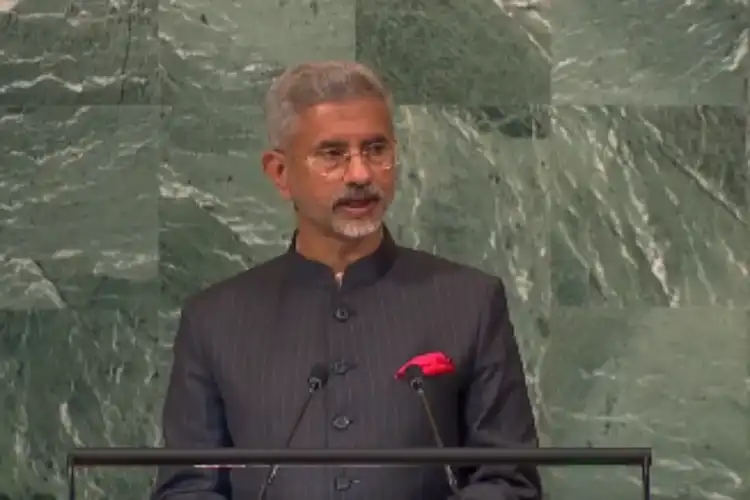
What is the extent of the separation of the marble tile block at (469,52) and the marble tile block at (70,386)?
0.70 metres

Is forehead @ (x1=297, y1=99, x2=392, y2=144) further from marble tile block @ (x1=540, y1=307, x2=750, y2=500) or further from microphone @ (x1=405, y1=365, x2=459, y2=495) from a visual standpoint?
marble tile block @ (x1=540, y1=307, x2=750, y2=500)

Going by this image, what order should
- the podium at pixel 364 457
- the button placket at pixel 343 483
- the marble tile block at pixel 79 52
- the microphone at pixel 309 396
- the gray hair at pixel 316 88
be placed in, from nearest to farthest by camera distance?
the podium at pixel 364 457, the microphone at pixel 309 396, the button placket at pixel 343 483, the gray hair at pixel 316 88, the marble tile block at pixel 79 52

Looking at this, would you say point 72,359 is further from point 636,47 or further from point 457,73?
point 636,47

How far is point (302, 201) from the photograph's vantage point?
5.30ft

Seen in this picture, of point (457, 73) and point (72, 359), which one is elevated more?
point (457, 73)

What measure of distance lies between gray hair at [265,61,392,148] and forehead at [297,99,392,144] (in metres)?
0.01

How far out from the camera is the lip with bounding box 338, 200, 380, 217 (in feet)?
5.11

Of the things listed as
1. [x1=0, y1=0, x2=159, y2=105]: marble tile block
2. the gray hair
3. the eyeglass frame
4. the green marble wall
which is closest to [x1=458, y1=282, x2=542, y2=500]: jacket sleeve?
the eyeglass frame

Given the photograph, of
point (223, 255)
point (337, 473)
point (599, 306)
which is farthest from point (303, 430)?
point (599, 306)

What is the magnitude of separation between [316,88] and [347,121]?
68 millimetres

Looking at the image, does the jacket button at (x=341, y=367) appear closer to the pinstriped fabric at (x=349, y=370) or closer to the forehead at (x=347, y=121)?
the pinstriped fabric at (x=349, y=370)

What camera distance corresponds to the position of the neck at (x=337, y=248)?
1646 millimetres

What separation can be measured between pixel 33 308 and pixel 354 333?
3.10ft

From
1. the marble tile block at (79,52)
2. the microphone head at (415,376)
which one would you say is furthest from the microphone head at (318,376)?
the marble tile block at (79,52)
